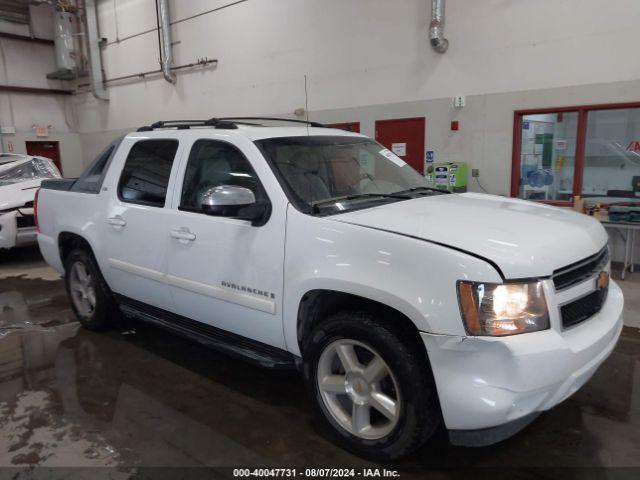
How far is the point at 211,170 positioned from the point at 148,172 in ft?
2.28

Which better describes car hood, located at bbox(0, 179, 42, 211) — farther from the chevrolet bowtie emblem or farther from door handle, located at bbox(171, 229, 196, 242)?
the chevrolet bowtie emblem

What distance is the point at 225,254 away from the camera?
9.19 ft

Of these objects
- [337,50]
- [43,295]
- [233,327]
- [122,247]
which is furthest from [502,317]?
[337,50]

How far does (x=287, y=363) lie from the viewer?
2691mm

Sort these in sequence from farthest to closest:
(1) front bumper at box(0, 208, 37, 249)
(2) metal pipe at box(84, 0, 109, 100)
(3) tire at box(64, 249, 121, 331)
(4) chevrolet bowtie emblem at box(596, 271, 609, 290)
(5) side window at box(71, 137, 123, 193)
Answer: (2) metal pipe at box(84, 0, 109, 100) < (1) front bumper at box(0, 208, 37, 249) < (3) tire at box(64, 249, 121, 331) < (5) side window at box(71, 137, 123, 193) < (4) chevrolet bowtie emblem at box(596, 271, 609, 290)

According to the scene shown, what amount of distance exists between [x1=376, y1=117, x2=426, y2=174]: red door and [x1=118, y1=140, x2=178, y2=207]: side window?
18.0 feet

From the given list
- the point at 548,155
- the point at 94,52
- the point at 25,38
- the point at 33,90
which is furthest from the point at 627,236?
the point at 25,38

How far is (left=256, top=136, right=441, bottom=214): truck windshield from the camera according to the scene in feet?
8.73

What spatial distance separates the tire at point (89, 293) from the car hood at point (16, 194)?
3.51 metres

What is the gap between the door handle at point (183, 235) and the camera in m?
2.99

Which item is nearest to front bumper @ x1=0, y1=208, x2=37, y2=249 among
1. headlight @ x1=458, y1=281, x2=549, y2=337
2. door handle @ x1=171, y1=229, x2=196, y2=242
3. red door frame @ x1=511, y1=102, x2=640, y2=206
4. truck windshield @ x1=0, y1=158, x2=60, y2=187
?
truck windshield @ x1=0, y1=158, x2=60, y2=187

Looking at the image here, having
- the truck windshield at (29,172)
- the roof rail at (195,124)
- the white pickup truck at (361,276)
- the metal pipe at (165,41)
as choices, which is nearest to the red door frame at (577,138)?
the white pickup truck at (361,276)

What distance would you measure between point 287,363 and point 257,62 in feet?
28.7

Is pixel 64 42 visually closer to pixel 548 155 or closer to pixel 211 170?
pixel 548 155
